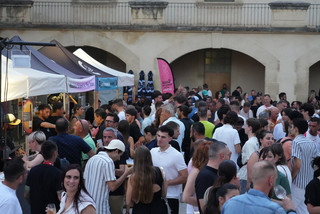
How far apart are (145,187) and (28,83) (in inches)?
204

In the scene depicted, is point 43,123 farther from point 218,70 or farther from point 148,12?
point 218,70

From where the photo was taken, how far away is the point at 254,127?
9.52 metres

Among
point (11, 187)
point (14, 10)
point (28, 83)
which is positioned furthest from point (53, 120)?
point (14, 10)

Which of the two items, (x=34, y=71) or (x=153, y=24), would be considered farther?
(x=153, y=24)

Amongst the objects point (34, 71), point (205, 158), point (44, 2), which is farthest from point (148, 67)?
point (205, 158)

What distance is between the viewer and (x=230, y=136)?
33.5ft

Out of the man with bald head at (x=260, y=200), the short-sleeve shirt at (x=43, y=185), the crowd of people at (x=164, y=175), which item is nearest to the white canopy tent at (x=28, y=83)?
the crowd of people at (x=164, y=175)

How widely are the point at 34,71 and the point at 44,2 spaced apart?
14669 millimetres

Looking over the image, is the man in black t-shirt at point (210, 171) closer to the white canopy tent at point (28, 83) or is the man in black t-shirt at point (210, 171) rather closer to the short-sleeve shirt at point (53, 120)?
the white canopy tent at point (28, 83)

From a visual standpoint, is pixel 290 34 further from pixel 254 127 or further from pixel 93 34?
pixel 254 127

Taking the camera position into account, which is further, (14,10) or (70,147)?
(14,10)

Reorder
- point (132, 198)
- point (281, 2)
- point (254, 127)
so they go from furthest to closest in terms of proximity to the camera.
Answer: point (281, 2)
point (254, 127)
point (132, 198)

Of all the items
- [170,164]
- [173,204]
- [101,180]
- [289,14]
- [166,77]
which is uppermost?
[289,14]

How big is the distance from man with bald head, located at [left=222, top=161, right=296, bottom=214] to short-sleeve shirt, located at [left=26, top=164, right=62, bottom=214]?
2.59 meters
